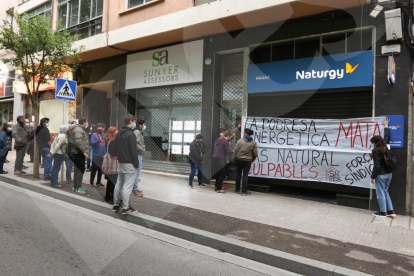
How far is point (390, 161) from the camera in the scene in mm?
6121

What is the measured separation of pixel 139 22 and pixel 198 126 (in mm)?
4149

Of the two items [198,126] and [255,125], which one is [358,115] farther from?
[198,126]

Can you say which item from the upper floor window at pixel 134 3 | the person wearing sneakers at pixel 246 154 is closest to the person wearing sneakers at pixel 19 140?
the upper floor window at pixel 134 3

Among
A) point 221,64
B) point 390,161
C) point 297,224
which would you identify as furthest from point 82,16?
point 390,161

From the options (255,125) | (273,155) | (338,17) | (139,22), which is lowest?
(273,155)

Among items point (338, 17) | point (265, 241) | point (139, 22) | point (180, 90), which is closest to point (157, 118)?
point (180, 90)

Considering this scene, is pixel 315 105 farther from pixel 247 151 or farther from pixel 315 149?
pixel 247 151

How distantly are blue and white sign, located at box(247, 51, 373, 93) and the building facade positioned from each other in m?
0.06

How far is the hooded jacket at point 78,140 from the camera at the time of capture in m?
7.35

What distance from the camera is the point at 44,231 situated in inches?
189

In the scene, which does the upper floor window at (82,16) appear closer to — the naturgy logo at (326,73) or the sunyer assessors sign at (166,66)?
the sunyer assessors sign at (166,66)

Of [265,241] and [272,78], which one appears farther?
[272,78]

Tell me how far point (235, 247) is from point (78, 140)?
4.78 metres

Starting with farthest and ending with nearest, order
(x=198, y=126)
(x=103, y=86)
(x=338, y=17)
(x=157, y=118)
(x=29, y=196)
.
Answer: (x=103, y=86) → (x=157, y=118) → (x=198, y=126) → (x=338, y=17) → (x=29, y=196)
